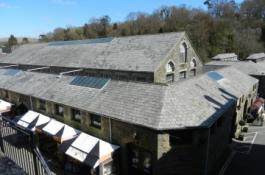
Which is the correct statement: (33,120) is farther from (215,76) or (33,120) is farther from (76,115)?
(215,76)

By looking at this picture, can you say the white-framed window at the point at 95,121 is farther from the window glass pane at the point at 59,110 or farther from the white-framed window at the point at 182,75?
the white-framed window at the point at 182,75

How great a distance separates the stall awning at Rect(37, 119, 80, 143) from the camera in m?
17.3

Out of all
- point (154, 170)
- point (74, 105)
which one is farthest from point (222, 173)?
point (74, 105)

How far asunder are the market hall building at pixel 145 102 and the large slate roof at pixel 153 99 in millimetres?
65

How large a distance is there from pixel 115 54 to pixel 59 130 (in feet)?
41.8

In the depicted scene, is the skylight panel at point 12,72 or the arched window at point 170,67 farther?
the skylight panel at point 12,72

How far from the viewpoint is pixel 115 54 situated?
28.1 metres

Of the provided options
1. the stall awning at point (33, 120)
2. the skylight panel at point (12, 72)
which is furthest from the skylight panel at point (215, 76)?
the skylight panel at point (12, 72)

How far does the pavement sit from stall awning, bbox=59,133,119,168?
8326 millimetres

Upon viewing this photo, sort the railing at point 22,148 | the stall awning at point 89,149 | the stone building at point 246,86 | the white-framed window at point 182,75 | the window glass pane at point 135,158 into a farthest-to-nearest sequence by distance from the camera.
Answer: the white-framed window at point 182,75
the stone building at point 246,86
the window glass pane at point 135,158
the stall awning at point 89,149
the railing at point 22,148

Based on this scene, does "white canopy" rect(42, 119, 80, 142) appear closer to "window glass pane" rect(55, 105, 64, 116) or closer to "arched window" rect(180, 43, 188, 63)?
"window glass pane" rect(55, 105, 64, 116)

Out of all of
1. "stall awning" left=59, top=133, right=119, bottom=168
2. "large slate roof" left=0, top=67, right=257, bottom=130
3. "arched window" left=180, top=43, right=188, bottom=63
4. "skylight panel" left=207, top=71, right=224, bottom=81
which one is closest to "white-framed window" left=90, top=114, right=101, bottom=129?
"large slate roof" left=0, top=67, right=257, bottom=130

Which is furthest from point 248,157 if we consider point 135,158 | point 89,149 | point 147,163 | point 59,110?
point 59,110

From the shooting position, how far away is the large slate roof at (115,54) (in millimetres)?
24922
